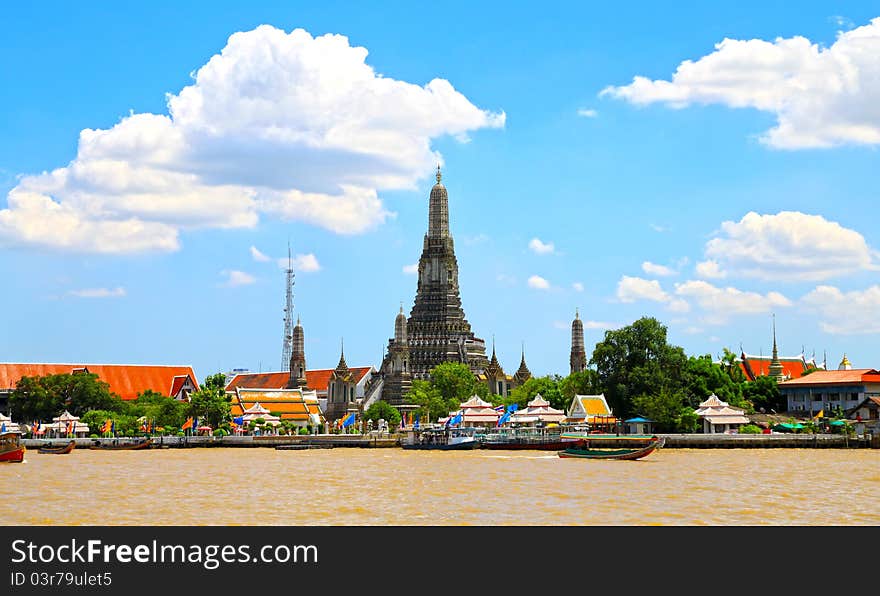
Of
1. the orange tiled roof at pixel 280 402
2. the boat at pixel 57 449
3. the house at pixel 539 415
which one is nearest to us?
the boat at pixel 57 449

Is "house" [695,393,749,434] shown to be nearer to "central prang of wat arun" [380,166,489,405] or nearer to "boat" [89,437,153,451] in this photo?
"boat" [89,437,153,451]

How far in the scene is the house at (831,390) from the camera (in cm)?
8469

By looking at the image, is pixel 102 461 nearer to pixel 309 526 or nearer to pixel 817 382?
pixel 309 526

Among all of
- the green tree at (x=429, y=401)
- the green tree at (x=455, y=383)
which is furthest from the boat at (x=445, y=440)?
the green tree at (x=455, y=383)

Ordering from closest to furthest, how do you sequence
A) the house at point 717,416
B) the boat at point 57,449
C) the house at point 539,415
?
1. the boat at point 57,449
2. the house at point 717,416
3. the house at point 539,415

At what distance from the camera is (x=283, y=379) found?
147 meters

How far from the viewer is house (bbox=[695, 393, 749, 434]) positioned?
75250 mm

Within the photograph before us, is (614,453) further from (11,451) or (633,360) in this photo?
(11,451)

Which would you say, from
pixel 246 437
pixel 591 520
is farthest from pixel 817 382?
pixel 591 520

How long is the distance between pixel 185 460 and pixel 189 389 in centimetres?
6325

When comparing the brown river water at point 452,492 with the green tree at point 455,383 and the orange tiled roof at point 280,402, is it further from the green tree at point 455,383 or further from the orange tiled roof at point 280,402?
the green tree at point 455,383

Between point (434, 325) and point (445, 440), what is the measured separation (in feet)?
179

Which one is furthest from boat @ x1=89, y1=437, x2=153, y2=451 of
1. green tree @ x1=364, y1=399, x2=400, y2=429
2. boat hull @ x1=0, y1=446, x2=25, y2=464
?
green tree @ x1=364, y1=399, x2=400, y2=429

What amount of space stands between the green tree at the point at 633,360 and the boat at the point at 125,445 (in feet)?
114
